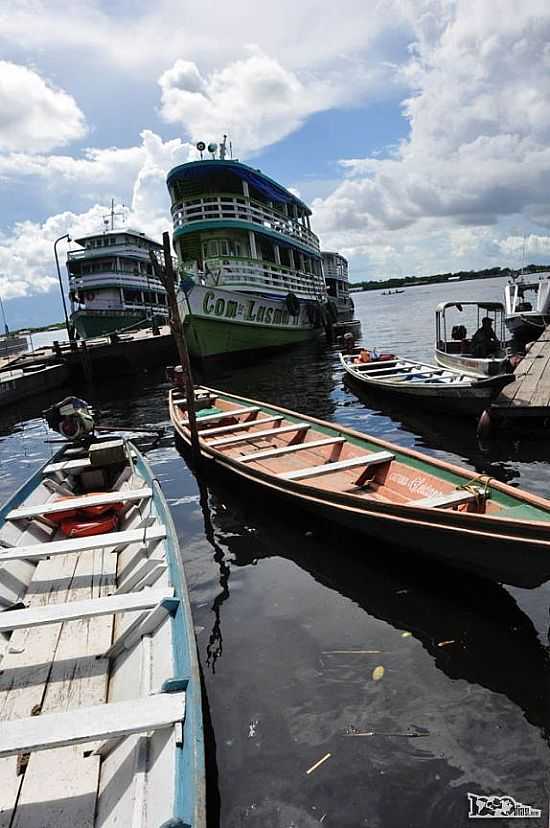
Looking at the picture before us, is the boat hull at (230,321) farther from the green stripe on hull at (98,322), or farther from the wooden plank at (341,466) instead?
the wooden plank at (341,466)

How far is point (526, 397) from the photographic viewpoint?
12531 millimetres

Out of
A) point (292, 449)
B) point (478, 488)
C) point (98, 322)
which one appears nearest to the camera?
point (478, 488)

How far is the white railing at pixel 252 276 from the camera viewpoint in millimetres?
27250

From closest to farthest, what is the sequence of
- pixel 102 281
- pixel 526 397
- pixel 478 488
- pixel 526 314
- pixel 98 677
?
pixel 98 677 → pixel 478 488 → pixel 526 397 → pixel 526 314 → pixel 102 281

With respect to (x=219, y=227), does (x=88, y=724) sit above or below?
below

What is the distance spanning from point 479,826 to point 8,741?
306 centimetres

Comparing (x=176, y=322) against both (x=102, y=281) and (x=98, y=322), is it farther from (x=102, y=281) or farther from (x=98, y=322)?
(x=102, y=281)

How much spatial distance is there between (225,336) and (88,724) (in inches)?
1030

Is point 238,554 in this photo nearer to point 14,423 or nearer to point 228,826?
point 228,826

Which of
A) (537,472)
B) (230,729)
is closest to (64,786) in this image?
(230,729)

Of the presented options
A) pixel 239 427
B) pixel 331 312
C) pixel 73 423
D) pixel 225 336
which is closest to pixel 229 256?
pixel 225 336

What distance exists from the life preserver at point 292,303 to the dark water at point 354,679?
25137 mm

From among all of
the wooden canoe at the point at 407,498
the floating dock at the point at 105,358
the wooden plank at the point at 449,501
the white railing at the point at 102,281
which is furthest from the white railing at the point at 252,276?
the wooden plank at the point at 449,501

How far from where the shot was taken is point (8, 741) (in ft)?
9.95
